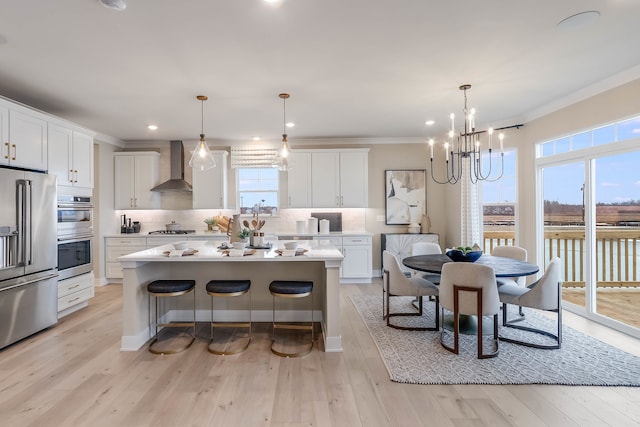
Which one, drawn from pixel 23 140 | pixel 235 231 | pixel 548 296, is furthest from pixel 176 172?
pixel 548 296

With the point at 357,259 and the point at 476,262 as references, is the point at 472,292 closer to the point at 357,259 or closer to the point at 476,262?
the point at 476,262

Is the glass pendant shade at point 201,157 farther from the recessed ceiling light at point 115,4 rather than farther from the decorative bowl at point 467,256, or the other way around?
the decorative bowl at point 467,256

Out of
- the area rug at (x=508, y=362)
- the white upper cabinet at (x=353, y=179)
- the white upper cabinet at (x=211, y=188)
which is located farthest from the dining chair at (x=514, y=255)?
the white upper cabinet at (x=211, y=188)

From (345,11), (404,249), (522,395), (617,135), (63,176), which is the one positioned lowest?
(522,395)

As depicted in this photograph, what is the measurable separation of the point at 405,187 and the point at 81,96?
5119 mm

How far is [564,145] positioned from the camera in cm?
410

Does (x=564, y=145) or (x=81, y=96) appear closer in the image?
(x=81, y=96)

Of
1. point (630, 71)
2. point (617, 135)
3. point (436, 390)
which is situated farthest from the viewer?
point (617, 135)

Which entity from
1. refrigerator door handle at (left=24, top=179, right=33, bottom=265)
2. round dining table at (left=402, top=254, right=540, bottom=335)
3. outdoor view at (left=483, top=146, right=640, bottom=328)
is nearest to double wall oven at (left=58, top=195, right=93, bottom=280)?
refrigerator door handle at (left=24, top=179, right=33, bottom=265)

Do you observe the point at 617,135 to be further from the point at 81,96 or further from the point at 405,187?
the point at 81,96

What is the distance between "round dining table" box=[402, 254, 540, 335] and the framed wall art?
2399mm

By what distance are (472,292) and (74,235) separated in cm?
461

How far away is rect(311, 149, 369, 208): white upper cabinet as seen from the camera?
599 cm

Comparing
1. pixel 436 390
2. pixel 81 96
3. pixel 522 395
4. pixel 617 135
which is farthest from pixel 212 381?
pixel 617 135
